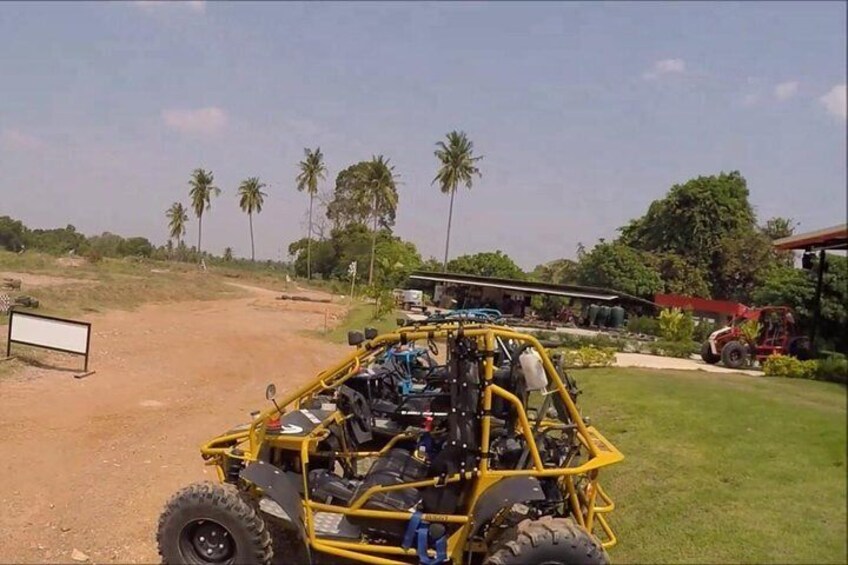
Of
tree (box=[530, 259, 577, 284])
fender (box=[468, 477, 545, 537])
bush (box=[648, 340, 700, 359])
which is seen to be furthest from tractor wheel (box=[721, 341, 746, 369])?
tree (box=[530, 259, 577, 284])

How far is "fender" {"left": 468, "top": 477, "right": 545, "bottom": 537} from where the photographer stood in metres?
4.27

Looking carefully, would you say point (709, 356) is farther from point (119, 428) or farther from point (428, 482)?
point (428, 482)

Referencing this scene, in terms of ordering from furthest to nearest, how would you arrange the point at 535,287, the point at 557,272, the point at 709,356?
1. the point at 557,272
2. the point at 535,287
3. the point at 709,356

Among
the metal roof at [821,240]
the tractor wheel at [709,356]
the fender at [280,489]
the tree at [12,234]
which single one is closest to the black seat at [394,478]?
the fender at [280,489]

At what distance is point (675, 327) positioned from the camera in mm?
24656

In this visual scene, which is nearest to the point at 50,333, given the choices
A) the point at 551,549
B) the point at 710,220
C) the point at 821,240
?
Answer: the point at 551,549

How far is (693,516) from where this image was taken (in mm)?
5465

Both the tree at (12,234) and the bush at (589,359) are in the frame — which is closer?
the bush at (589,359)

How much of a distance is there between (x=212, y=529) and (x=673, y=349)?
20.0 metres

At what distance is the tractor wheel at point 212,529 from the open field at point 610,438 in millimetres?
754

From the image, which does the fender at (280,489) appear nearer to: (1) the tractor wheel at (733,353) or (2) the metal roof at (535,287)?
(1) the tractor wheel at (733,353)

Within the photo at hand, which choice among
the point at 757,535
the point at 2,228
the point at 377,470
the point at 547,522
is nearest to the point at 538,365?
the point at 547,522

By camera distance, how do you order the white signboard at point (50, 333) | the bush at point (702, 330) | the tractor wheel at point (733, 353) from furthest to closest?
the bush at point (702, 330), the tractor wheel at point (733, 353), the white signboard at point (50, 333)

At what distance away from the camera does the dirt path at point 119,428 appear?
5.87m
